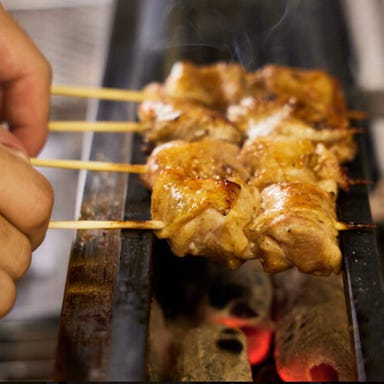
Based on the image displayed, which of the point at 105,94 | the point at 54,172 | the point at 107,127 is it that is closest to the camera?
the point at 107,127

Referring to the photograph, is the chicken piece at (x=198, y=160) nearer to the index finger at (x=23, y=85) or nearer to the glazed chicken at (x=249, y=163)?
the glazed chicken at (x=249, y=163)

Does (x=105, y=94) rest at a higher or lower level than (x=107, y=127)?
higher

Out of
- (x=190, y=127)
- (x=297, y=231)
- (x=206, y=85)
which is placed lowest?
(x=297, y=231)

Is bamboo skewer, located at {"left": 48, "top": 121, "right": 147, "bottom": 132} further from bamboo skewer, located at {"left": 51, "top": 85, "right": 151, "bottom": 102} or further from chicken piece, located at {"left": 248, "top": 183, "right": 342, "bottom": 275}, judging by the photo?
chicken piece, located at {"left": 248, "top": 183, "right": 342, "bottom": 275}

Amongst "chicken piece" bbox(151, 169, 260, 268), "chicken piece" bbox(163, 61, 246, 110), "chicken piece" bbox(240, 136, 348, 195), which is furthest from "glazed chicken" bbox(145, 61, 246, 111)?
"chicken piece" bbox(151, 169, 260, 268)

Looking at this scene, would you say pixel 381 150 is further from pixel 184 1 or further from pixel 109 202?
pixel 109 202

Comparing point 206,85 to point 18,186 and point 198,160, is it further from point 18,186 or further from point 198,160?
point 18,186

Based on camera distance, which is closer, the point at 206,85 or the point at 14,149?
the point at 14,149

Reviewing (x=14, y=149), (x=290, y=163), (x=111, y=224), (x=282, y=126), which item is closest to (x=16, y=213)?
(x=14, y=149)
